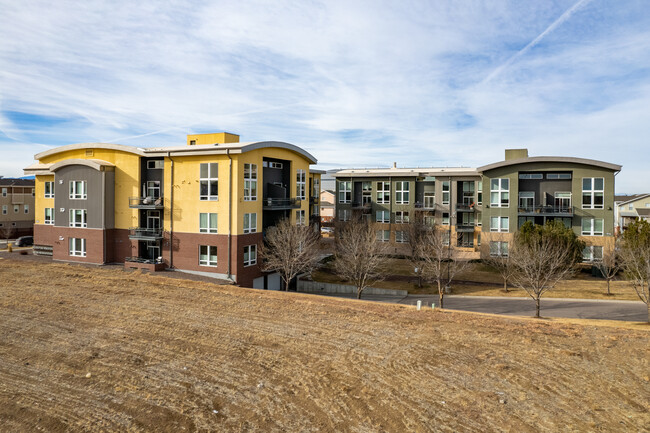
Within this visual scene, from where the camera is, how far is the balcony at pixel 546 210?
42125 millimetres

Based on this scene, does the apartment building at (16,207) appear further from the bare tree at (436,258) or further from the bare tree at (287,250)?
the bare tree at (436,258)

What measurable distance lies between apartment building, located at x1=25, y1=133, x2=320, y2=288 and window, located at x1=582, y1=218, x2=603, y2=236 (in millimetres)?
27522

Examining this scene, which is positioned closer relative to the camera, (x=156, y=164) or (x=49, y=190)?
(x=156, y=164)

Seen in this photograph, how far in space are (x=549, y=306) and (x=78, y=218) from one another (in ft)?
122

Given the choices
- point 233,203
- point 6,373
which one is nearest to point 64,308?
point 6,373

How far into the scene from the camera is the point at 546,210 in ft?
142

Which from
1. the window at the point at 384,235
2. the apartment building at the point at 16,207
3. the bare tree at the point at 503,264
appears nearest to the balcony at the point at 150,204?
the bare tree at the point at 503,264

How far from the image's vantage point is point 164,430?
31.1ft

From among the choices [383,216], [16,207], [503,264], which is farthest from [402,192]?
→ [16,207]

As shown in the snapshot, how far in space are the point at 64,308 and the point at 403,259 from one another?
1489 inches

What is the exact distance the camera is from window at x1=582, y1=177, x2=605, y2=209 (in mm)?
41938

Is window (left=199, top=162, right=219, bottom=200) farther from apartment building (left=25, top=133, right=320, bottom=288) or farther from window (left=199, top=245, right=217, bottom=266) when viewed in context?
window (left=199, top=245, right=217, bottom=266)

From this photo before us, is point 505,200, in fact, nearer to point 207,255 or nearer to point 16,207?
point 207,255

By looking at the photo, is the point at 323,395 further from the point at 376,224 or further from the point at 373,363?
the point at 376,224
